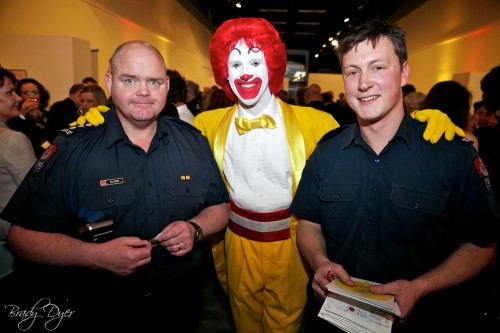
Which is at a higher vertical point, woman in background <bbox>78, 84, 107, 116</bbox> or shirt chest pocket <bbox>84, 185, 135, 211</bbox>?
woman in background <bbox>78, 84, 107, 116</bbox>

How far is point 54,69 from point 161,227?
514 centimetres

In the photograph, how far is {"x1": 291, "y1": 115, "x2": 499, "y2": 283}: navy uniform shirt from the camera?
1422 mm

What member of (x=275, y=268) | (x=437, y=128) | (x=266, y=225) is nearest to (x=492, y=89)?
(x=437, y=128)

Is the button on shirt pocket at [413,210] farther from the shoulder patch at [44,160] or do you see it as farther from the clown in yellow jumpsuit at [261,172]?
the shoulder patch at [44,160]

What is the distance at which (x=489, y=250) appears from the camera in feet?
4.75

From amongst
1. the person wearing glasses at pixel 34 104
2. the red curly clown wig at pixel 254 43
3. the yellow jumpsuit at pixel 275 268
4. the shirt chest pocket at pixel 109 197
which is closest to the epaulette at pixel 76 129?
the shirt chest pocket at pixel 109 197

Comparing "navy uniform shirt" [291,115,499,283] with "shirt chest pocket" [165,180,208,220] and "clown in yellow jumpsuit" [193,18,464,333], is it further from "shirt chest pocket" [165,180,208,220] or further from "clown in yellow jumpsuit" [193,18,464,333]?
"shirt chest pocket" [165,180,208,220]

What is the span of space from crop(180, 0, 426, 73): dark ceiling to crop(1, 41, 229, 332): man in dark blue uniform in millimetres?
12972

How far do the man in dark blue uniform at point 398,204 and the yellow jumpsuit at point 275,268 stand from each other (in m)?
0.50

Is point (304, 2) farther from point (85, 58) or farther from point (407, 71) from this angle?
point (407, 71)

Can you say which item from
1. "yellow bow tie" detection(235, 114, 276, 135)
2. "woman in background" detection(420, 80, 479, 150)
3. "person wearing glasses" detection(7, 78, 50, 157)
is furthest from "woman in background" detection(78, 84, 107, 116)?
"woman in background" detection(420, 80, 479, 150)

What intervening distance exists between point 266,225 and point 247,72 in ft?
3.26

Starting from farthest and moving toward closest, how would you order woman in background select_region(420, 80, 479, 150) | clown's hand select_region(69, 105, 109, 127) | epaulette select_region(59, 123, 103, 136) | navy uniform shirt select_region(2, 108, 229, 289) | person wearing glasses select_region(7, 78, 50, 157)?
1. person wearing glasses select_region(7, 78, 50, 157)
2. woman in background select_region(420, 80, 479, 150)
3. clown's hand select_region(69, 105, 109, 127)
4. epaulette select_region(59, 123, 103, 136)
5. navy uniform shirt select_region(2, 108, 229, 289)

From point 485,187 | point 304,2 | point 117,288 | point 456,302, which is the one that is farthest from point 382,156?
point 304,2
